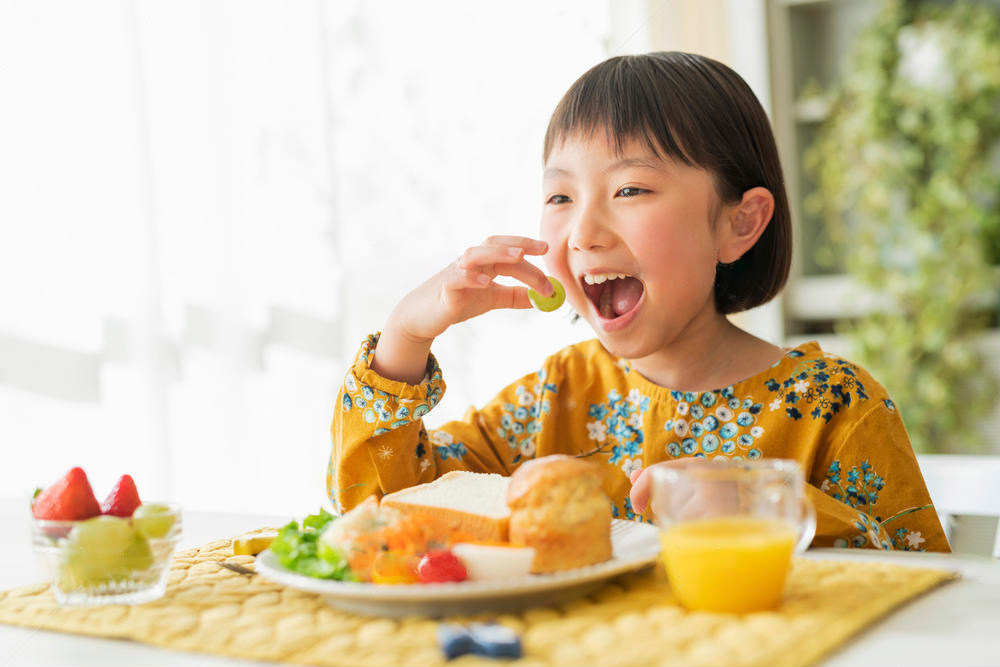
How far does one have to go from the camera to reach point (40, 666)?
2.10 ft

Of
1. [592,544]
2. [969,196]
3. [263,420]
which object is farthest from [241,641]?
[969,196]

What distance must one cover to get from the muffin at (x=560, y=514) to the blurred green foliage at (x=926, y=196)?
2.91 metres

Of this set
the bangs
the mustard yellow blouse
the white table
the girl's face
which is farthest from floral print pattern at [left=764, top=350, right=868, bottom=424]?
the white table

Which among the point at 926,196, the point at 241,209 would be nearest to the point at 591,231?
the point at 241,209

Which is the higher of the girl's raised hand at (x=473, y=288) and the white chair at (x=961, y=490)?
the girl's raised hand at (x=473, y=288)

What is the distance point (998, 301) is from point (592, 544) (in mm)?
3041

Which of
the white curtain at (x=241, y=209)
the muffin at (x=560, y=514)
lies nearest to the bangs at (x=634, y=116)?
the muffin at (x=560, y=514)

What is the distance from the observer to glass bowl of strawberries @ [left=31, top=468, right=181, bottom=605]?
0.73 m

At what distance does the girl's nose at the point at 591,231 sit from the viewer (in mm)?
1164

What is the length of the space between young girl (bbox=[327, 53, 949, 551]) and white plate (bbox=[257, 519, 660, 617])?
419mm

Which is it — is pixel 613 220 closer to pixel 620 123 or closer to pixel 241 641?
pixel 620 123

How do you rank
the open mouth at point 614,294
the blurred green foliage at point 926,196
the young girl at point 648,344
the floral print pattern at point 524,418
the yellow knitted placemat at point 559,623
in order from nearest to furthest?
the yellow knitted placemat at point 559,623
the young girl at point 648,344
the open mouth at point 614,294
the floral print pattern at point 524,418
the blurred green foliage at point 926,196

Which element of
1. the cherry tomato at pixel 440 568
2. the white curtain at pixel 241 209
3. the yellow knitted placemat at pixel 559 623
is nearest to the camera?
the yellow knitted placemat at pixel 559 623

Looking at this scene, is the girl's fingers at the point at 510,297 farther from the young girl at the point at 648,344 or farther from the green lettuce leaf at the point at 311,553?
the green lettuce leaf at the point at 311,553
